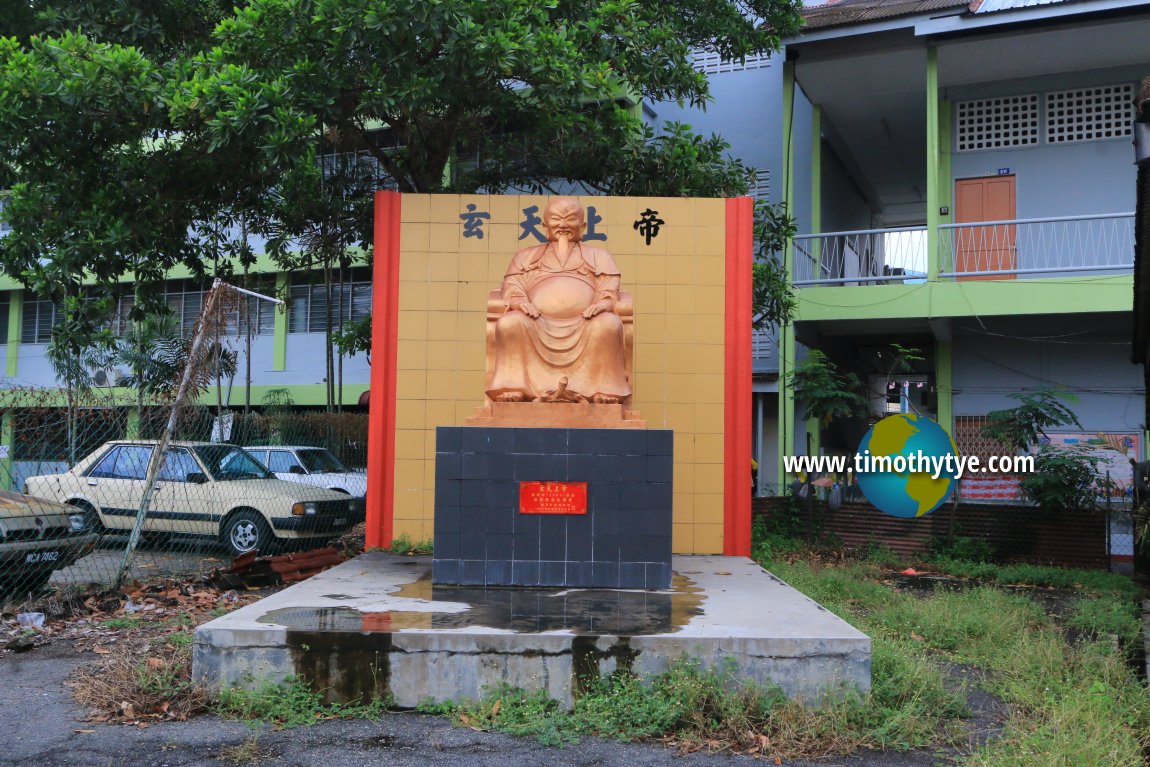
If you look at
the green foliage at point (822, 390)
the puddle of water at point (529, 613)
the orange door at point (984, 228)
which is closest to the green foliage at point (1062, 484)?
the green foliage at point (822, 390)

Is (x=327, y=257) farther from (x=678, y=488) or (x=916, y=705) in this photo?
(x=916, y=705)

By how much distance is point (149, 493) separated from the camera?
7680 millimetres

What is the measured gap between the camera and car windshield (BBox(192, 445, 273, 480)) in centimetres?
993

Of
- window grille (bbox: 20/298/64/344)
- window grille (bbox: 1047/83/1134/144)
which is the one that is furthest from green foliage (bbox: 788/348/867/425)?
window grille (bbox: 20/298/64/344)

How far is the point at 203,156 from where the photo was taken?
9648 mm

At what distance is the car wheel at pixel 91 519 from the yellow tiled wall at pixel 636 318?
260 centimetres

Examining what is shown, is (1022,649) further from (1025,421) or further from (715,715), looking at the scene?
(1025,421)

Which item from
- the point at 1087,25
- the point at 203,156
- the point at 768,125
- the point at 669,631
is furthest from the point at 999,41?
the point at 669,631

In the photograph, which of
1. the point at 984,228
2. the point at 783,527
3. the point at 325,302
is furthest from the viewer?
the point at 325,302

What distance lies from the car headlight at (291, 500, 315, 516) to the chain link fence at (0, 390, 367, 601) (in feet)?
0.04

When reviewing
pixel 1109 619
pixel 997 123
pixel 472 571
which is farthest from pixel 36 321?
pixel 1109 619

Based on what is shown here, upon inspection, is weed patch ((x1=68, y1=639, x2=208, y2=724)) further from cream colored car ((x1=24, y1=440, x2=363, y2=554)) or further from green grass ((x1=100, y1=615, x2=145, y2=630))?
cream colored car ((x1=24, y1=440, x2=363, y2=554))

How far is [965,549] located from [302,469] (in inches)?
308

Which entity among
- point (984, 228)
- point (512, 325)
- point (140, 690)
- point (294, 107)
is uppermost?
point (984, 228)
